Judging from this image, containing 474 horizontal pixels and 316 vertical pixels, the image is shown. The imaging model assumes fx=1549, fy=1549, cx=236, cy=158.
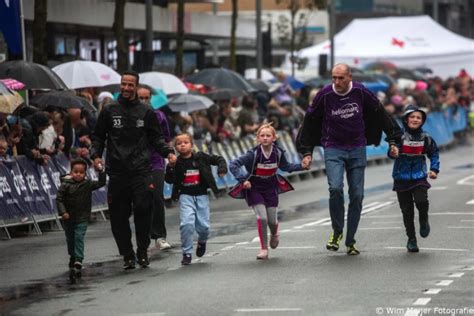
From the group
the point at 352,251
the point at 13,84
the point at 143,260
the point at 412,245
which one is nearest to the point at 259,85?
the point at 13,84

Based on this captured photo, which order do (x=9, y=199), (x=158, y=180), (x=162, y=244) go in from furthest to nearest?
(x=9, y=199) → (x=162, y=244) → (x=158, y=180)

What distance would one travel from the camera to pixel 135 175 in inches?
590

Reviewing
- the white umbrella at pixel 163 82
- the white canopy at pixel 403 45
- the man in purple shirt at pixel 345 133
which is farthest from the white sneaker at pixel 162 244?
the white canopy at pixel 403 45

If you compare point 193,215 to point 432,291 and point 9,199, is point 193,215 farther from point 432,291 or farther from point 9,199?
point 9,199

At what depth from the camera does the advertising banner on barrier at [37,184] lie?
21125 mm

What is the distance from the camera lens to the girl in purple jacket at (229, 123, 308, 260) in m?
15.7

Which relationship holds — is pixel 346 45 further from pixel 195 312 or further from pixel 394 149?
pixel 195 312

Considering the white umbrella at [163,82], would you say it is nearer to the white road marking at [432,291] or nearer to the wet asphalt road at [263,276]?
the wet asphalt road at [263,276]

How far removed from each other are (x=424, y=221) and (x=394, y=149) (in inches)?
39.6

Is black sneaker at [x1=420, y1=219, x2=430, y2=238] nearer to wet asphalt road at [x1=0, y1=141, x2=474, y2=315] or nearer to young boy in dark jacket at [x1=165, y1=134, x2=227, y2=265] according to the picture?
wet asphalt road at [x1=0, y1=141, x2=474, y2=315]

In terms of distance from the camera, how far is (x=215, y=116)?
30.2 metres

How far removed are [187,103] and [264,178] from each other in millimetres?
12341

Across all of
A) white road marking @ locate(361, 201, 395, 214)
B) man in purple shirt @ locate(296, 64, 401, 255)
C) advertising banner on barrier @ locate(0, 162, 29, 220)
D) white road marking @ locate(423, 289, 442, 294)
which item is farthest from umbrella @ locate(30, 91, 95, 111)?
white road marking @ locate(423, 289, 442, 294)

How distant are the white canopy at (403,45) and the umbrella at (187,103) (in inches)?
1002
